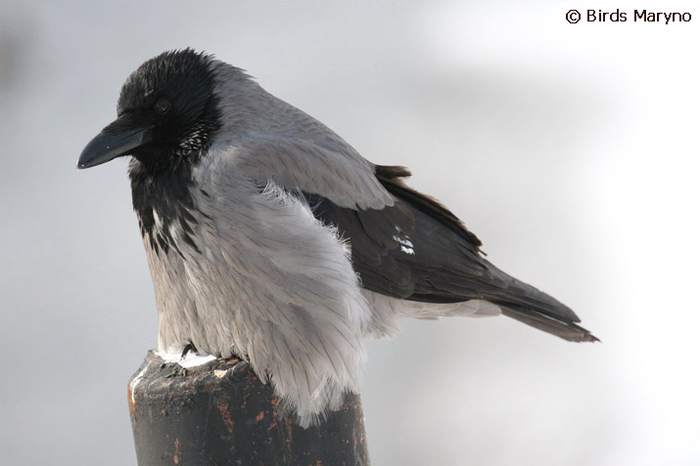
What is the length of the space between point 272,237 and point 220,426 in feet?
2.52

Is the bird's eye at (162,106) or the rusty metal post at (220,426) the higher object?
the bird's eye at (162,106)

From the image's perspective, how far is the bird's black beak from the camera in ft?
9.32

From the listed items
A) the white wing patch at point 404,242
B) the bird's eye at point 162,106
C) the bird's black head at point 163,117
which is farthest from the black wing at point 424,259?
the bird's eye at point 162,106

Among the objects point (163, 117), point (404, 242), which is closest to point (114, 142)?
point (163, 117)

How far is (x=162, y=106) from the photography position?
3.02m

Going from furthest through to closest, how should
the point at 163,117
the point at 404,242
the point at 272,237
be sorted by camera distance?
1. the point at 404,242
2. the point at 163,117
3. the point at 272,237

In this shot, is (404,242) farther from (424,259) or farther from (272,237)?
(272,237)

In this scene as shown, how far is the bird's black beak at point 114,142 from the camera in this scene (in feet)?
9.32

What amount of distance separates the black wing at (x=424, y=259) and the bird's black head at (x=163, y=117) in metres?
0.47

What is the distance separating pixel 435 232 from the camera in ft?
11.0

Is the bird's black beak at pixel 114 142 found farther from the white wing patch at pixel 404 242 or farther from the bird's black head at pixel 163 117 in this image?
the white wing patch at pixel 404 242

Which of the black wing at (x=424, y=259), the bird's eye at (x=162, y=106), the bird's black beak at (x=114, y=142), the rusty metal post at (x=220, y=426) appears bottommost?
the rusty metal post at (x=220, y=426)

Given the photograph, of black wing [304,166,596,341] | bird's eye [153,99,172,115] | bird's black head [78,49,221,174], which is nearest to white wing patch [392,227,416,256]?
black wing [304,166,596,341]

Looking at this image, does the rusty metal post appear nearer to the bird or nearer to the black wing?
the bird
